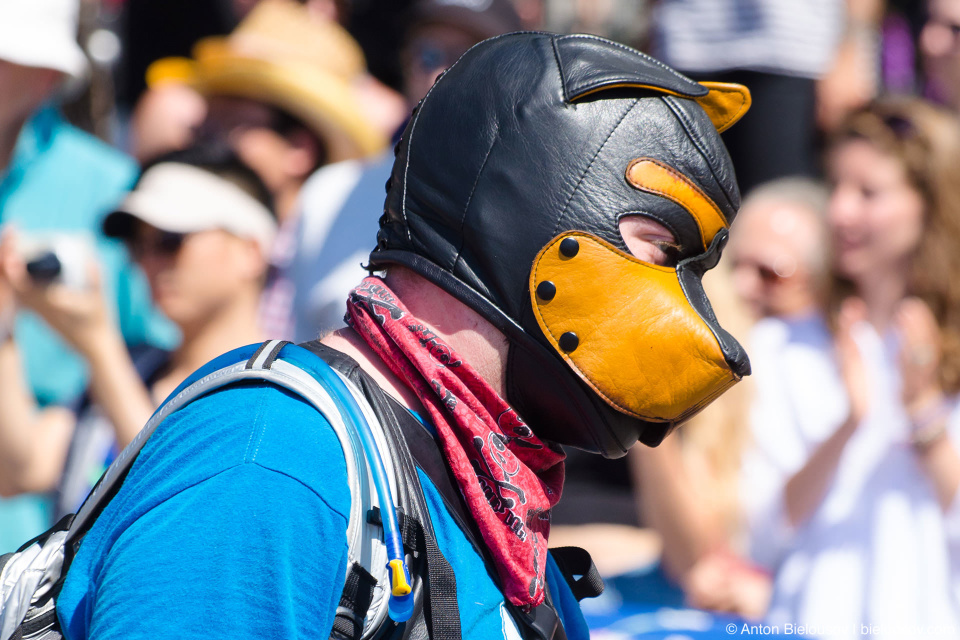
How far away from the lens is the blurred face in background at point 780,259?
414 centimetres

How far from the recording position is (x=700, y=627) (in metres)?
3.04

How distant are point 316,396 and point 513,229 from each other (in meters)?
0.41

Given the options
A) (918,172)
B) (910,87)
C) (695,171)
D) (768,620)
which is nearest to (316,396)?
(695,171)

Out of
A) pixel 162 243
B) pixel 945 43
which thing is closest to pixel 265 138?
pixel 162 243

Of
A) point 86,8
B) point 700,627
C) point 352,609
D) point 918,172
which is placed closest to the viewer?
point 352,609

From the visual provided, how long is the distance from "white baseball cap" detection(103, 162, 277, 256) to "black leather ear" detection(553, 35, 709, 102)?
2.40m

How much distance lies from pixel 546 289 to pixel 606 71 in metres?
0.35

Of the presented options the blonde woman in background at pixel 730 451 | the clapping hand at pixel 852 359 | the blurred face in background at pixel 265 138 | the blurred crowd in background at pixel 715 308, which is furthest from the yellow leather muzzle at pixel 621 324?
the blurred face in background at pixel 265 138

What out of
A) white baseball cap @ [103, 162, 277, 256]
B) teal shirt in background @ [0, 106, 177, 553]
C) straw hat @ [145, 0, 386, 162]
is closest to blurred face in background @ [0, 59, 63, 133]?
teal shirt in background @ [0, 106, 177, 553]

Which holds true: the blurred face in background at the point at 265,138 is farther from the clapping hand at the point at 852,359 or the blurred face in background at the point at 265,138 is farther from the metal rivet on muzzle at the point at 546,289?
the metal rivet on muzzle at the point at 546,289

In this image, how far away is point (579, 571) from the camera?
73.2 inches

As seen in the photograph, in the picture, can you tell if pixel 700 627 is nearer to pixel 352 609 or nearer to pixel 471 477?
pixel 471 477

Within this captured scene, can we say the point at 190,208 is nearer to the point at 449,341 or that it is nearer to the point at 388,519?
the point at 449,341

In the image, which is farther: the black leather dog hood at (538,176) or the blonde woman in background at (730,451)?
the blonde woman in background at (730,451)
